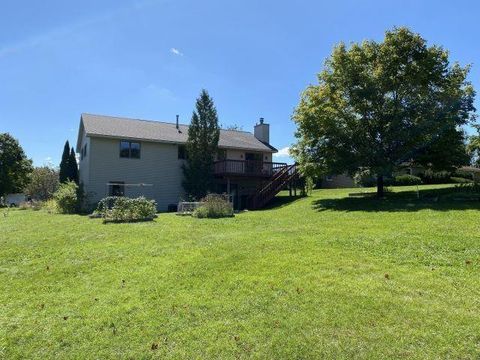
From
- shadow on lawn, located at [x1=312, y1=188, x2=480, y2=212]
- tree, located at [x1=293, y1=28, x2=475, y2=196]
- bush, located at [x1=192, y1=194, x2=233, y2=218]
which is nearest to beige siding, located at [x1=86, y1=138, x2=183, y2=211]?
bush, located at [x1=192, y1=194, x2=233, y2=218]

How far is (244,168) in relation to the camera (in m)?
27.6

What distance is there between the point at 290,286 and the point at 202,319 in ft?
5.92

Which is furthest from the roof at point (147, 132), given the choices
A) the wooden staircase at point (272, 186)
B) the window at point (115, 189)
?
Result: the wooden staircase at point (272, 186)

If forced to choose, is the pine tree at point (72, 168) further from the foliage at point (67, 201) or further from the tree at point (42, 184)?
the tree at point (42, 184)

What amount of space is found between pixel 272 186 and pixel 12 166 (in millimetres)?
35033

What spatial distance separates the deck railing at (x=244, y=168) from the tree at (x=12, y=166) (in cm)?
2960

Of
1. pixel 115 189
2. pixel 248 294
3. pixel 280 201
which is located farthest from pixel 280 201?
pixel 248 294

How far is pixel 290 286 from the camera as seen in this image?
7031 millimetres

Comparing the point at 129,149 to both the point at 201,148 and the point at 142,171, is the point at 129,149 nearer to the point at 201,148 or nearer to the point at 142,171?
the point at 142,171

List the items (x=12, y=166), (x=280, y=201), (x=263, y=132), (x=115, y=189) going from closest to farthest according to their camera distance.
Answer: (x=280, y=201), (x=115, y=189), (x=263, y=132), (x=12, y=166)

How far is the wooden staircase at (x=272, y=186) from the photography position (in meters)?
25.0

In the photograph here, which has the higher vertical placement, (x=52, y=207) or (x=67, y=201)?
(x=67, y=201)

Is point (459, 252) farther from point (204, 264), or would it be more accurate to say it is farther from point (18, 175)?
point (18, 175)

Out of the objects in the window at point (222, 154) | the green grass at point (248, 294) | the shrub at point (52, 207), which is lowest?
the green grass at point (248, 294)
